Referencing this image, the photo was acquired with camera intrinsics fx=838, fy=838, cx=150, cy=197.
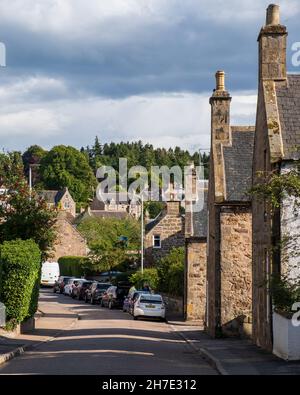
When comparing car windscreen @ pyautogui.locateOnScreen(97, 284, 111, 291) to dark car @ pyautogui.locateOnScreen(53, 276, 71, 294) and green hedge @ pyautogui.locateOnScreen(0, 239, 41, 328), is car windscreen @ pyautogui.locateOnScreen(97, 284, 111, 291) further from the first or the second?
green hedge @ pyautogui.locateOnScreen(0, 239, 41, 328)

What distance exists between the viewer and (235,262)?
33.1 meters

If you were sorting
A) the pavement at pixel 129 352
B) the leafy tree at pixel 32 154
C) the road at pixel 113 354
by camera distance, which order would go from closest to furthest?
the road at pixel 113 354
the pavement at pixel 129 352
the leafy tree at pixel 32 154

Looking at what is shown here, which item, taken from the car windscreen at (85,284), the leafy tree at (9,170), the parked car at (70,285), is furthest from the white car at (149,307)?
the parked car at (70,285)

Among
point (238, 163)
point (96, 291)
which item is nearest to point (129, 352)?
point (238, 163)

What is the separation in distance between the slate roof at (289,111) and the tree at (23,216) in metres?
16.6

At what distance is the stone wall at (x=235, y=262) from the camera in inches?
1294

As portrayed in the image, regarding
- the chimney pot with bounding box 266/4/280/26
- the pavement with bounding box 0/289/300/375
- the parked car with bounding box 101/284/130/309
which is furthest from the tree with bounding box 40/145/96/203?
the chimney pot with bounding box 266/4/280/26

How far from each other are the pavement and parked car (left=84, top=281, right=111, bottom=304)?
690 inches

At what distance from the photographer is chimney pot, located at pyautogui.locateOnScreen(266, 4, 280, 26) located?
90.3ft

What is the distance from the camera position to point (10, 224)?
39312 mm

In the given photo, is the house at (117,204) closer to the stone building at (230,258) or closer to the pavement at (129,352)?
the pavement at (129,352)

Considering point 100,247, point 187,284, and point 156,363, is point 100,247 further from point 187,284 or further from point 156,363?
point 156,363
